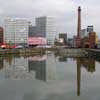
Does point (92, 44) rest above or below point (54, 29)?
below

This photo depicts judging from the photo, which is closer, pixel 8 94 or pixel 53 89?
pixel 8 94

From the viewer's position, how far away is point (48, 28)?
169m

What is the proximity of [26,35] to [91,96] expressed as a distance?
14066cm

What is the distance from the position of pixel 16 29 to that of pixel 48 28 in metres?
29.2

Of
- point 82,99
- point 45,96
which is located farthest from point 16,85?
point 82,99

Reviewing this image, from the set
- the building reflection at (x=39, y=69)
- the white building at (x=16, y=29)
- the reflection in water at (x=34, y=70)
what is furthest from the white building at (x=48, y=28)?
the reflection in water at (x=34, y=70)

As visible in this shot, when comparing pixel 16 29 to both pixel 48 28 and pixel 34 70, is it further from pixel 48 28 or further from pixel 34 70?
pixel 34 70

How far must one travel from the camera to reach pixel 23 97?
15.1 metres

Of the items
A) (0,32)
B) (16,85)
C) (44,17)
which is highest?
(44,17)

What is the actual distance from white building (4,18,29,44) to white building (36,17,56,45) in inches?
715

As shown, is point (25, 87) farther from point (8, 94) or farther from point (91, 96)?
point (91, 96)

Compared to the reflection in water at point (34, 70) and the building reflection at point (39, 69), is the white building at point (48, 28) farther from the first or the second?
the reflection in water at point (34, 70)

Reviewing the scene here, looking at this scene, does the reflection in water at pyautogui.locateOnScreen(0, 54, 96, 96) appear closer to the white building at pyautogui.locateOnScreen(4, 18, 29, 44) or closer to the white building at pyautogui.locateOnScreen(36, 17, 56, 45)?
the white building at pyautogui.locateOnScreen(4, 18, 29, 44)

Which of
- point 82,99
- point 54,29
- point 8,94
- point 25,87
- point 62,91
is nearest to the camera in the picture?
point 82,99
